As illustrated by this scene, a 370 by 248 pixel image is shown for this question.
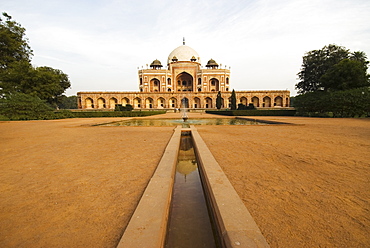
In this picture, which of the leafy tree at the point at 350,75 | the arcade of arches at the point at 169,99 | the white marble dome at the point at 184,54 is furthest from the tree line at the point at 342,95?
the white marble dome at the point at 184,54

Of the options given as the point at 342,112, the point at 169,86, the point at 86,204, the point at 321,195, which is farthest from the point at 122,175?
the point at 169,86

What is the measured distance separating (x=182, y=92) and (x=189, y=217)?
111ft

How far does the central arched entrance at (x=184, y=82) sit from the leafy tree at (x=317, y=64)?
24073 mm

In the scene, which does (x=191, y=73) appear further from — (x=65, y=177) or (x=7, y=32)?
(x=65, y=177)

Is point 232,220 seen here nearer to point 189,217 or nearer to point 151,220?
point 189,217

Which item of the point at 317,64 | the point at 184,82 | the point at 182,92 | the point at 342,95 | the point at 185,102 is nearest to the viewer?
the point at 342,95

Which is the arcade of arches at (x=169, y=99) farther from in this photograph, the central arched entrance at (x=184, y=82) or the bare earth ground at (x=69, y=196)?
the bare earth ground at (x=69, y=196)

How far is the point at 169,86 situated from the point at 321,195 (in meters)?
41.6

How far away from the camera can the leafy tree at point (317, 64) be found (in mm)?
23422

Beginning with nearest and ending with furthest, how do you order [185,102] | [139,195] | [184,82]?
[139,195]
[185,102]
[184,82]

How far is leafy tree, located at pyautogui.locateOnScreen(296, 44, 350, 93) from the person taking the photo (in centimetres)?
→ 2342

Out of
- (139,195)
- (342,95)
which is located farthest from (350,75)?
(139,195)

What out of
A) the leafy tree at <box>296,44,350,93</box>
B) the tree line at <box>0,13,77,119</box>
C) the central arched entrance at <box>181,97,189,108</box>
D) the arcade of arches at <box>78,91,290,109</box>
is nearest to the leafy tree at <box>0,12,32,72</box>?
the tree line at <box>0,13,77,119</box>

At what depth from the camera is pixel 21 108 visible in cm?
1424
